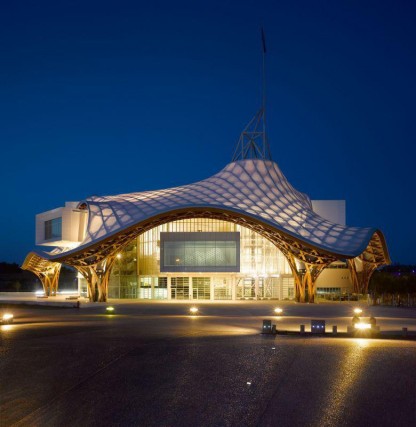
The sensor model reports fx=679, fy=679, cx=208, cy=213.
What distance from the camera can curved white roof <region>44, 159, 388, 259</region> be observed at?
6234 cm

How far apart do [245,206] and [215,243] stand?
40.3 feet

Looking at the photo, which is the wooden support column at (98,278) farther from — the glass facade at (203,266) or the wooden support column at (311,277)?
the wooden support column at (311,277)

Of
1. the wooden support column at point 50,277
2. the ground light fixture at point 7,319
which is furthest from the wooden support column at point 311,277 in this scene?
the ground light fixture at point 7,319

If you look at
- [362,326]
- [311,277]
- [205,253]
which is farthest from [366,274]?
[362,326]

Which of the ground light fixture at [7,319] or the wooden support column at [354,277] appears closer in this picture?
the ground light fixture at [7,319]

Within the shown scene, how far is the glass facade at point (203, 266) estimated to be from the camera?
252 feet

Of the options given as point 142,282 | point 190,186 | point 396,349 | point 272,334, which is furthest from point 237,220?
point 396,349

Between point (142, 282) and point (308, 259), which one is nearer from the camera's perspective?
point (308, 259)

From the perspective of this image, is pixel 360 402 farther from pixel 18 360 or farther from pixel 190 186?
pixel 190 186

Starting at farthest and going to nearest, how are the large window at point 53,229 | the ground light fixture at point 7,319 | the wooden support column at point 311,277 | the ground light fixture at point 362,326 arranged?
1. the large window at point 53,229
2. the wooden support column at point 311,277
3. the ground light fixture at point 7,319
4. the ground light fixture at point 362,326

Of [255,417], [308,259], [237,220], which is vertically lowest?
[255,417]

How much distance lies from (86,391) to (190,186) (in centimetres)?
5757

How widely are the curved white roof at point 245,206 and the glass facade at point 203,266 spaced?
7283 mm

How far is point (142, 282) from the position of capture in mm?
79188
